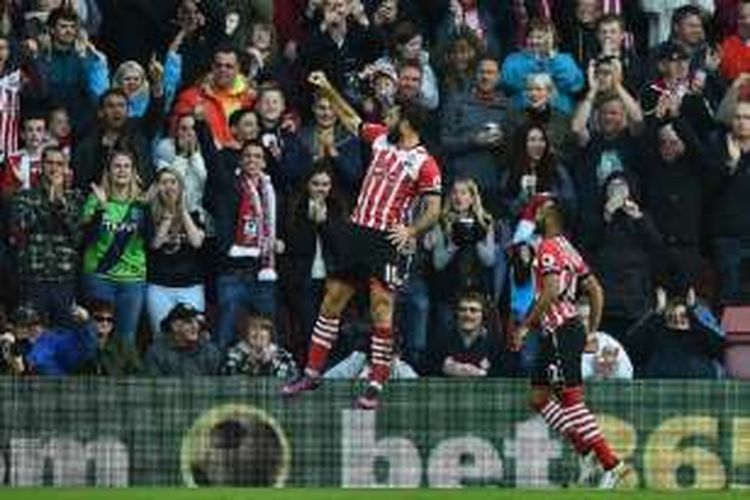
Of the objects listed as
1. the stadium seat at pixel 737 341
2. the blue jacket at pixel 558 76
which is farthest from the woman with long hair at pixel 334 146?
the stadium seat at pixel 737 341

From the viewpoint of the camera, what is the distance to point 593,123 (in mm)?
19141

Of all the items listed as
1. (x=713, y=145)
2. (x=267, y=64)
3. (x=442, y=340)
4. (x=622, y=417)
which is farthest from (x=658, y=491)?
(x=267, y=64)

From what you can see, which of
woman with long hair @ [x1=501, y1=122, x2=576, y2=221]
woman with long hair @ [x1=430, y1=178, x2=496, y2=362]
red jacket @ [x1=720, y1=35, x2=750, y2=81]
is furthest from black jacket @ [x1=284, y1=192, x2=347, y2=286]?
red jacket @ [x1=720, y1=35, x2=750, y2=81]

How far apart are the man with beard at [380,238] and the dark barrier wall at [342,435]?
0.31 meters

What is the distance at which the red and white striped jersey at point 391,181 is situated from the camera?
16.9m

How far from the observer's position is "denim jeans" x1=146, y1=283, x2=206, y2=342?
60.0ft

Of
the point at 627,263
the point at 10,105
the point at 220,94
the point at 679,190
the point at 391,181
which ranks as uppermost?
the point at 220,94

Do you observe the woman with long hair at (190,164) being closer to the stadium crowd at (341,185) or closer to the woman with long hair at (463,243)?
the stadium crowd at (341,185)

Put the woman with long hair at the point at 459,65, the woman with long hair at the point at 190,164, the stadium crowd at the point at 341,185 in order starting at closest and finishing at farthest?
the stadium crowd at the point at 341,185, the woman with long hair at the point at 190,164, the woman with long hair at the point at 459,65

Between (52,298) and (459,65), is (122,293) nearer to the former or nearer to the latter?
(52,298)

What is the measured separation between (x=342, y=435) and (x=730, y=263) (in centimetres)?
349

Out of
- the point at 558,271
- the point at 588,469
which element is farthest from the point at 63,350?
the point at 588,469

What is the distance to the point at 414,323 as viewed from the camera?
18.2 m

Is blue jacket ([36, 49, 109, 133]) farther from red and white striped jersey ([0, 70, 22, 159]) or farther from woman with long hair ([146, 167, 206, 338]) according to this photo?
woman with long hair ([146, 167, 206, 338])
